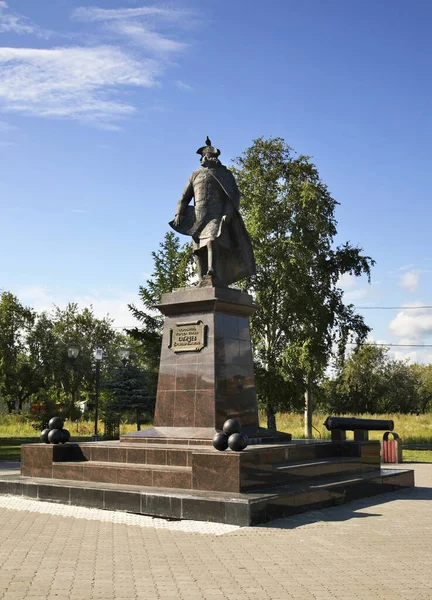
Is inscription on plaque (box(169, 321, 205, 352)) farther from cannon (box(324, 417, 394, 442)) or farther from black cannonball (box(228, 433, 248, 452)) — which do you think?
cannon (box(324, 417, 394, 442))

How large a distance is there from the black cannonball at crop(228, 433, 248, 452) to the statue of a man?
3.77 m

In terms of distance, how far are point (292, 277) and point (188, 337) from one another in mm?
15249

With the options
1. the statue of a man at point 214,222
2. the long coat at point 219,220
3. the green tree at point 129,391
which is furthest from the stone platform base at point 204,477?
the green tree at point 129,391

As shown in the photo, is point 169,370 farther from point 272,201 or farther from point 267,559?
point 272,201

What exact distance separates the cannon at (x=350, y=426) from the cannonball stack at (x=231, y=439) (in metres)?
4.77

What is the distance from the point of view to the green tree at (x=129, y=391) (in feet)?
90.2

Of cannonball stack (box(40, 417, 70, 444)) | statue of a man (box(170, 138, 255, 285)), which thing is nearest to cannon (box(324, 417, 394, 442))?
statue of a man (box(170, 138, 255, 285))

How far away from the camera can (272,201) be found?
2855 cm

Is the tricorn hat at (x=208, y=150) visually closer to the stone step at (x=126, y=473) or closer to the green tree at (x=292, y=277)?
the stone step at (x=126, y=473)

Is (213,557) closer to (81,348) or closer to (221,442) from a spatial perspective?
(221,442)

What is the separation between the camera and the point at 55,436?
11.9 meters

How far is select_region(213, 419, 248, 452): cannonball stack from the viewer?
9.42m

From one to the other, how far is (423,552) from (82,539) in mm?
3640

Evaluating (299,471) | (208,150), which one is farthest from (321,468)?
(208,150)
